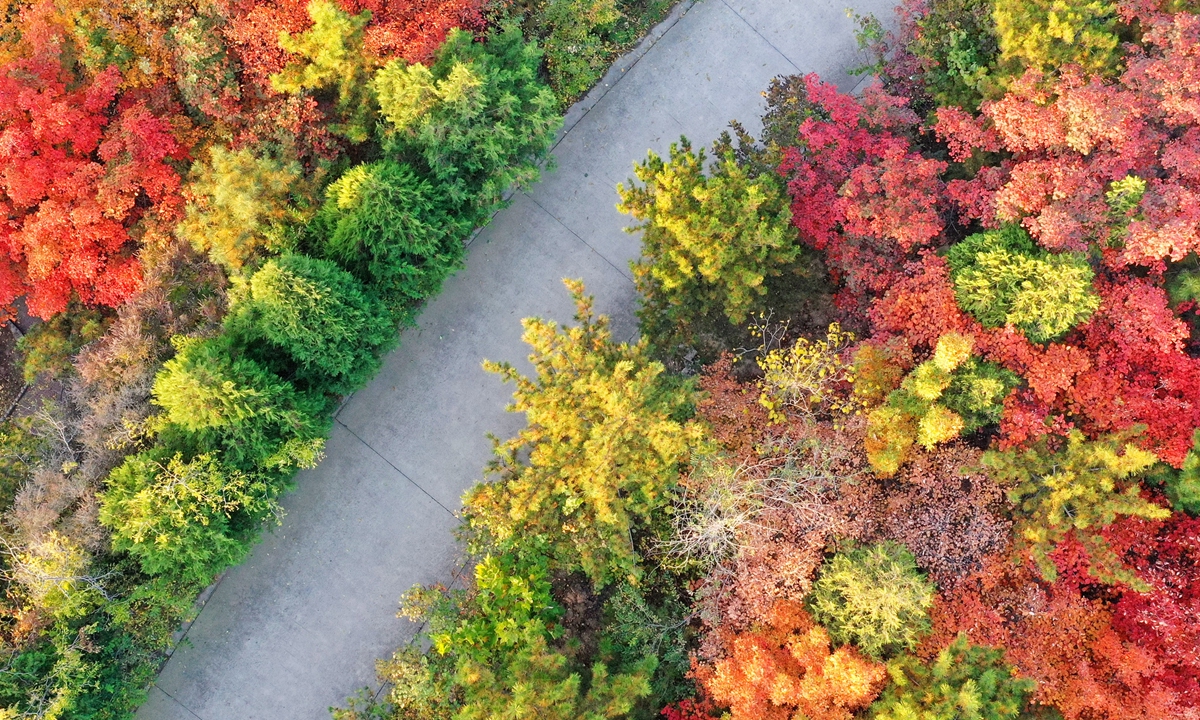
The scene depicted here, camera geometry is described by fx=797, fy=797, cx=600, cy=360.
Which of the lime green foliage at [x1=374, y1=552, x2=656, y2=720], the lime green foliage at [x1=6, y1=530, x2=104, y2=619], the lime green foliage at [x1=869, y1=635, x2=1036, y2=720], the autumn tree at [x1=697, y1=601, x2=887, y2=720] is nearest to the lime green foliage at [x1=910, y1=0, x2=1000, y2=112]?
the lime green foliage at [x1=869, y1=635, x2=1036, y2=720]

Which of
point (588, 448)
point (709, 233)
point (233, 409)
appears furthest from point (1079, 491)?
point (233, 409)

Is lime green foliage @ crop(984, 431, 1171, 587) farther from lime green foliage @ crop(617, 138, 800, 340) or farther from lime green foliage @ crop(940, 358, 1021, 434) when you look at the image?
lime green foliage @ crop(617, 138, 800, 340)

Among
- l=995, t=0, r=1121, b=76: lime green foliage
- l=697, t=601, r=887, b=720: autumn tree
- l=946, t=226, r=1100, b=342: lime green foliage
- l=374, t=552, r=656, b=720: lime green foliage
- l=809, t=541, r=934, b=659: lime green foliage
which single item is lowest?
l=374, t=552, r=656, b=720: lime green foliage

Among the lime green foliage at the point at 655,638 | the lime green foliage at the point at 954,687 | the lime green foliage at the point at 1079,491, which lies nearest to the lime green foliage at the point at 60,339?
the lime green foliage at the point at 655,638

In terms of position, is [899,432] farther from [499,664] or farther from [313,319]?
[313,319]

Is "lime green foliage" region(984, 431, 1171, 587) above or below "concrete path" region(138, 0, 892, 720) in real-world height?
above

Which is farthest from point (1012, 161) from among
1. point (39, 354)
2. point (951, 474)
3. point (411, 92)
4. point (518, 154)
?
point (39, 354)

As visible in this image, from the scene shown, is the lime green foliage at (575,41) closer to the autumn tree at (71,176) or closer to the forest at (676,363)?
the forest at (676,363)
